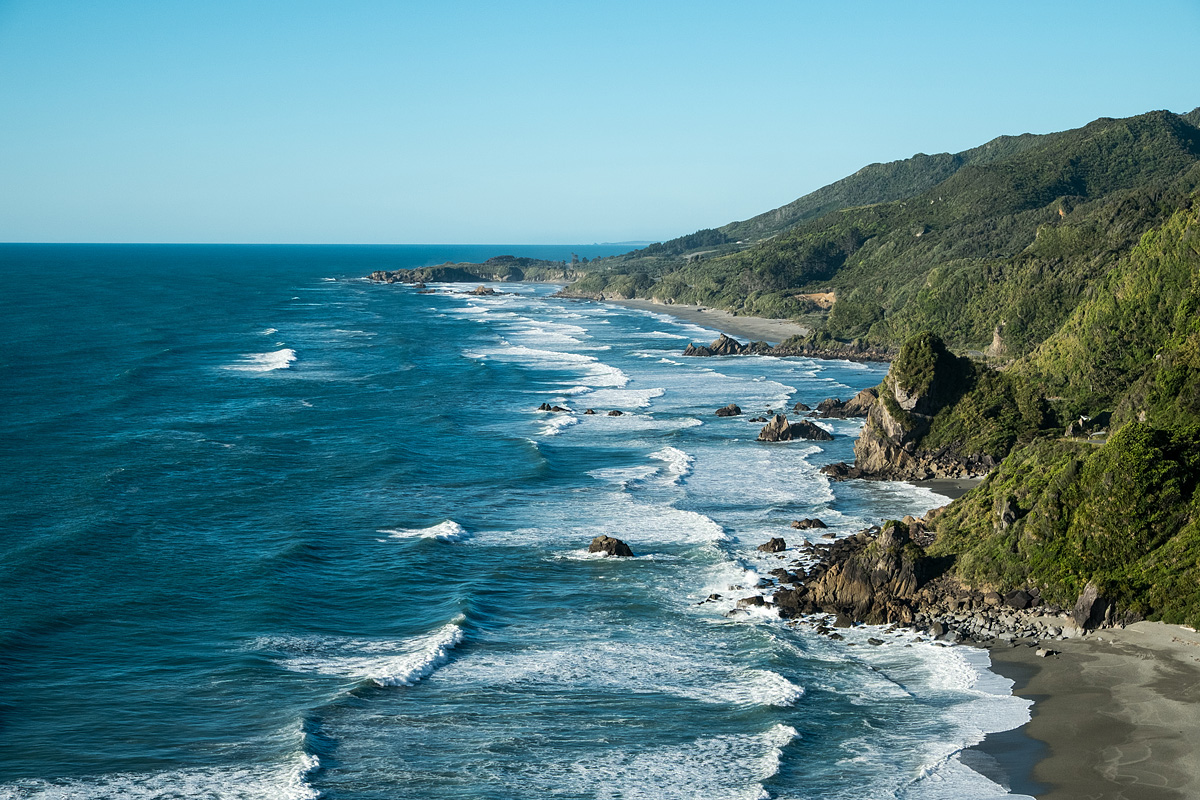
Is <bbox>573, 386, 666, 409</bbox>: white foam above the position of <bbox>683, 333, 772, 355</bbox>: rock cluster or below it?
below

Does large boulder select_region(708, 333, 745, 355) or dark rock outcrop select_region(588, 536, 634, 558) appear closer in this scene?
dark rock outcrop select_region(588, 536, 634, 558)

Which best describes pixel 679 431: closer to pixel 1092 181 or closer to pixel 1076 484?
pixel 1076 484

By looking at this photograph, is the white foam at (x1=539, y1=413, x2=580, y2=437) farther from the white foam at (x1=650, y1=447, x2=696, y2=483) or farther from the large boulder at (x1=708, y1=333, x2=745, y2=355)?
the large boulder at (x1=708, y1=333, x2=745, y2=355)

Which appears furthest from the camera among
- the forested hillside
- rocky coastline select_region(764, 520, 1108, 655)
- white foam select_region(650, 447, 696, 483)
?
the forested hillside

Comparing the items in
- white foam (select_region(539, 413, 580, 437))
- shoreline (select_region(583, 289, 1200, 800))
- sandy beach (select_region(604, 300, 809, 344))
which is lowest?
shoreline (select_region(583, 289, 1200, 800))

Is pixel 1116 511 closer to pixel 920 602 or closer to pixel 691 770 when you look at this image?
pixel 920 602

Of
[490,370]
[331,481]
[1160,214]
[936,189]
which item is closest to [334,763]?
[331,481]

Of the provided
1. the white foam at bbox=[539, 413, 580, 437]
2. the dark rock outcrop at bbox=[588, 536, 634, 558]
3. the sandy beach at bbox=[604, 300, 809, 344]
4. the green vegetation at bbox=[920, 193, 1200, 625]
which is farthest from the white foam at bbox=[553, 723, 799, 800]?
the sandy beach at bbox=[604, 300, 809, 344]
